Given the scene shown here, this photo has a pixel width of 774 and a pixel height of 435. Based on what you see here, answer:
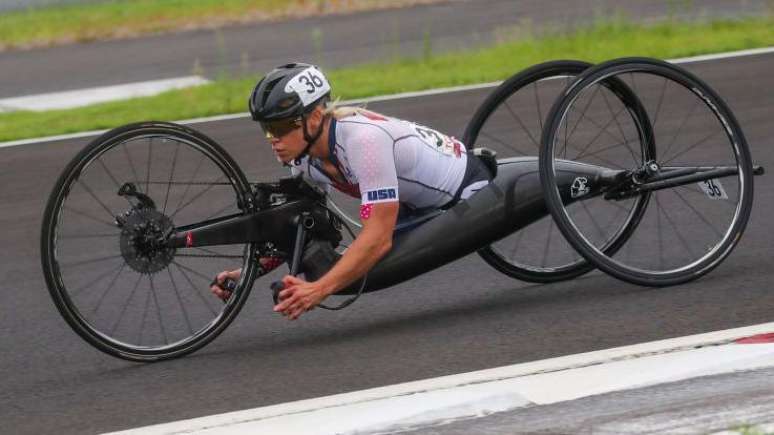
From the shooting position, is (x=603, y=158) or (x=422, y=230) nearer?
(x=422, y=230)

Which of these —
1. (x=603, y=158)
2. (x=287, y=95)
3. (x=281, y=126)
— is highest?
(x=287, y=95)

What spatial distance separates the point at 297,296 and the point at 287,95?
79 cm

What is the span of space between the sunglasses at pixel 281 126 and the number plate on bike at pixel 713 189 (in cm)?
194

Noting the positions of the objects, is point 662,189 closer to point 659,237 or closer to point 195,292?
point 659,237

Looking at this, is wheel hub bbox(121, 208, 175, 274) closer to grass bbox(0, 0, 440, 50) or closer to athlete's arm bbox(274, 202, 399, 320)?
athlete's arm bbox(274, 202, 399, 320)

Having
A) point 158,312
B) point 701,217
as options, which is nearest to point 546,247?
point 701,217

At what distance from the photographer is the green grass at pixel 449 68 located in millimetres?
12961

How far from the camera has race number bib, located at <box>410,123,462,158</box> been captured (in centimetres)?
611

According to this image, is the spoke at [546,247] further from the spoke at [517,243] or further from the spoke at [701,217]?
the spoke at [701,217]

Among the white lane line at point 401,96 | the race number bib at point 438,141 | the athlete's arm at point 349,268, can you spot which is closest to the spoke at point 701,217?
the race number bib at point 438,141

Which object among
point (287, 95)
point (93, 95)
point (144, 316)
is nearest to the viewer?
point (287, 95)

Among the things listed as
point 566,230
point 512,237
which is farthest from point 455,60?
point 566,230

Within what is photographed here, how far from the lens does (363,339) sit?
20.0 feet

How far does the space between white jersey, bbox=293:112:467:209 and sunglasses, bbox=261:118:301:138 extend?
0.17 metres
